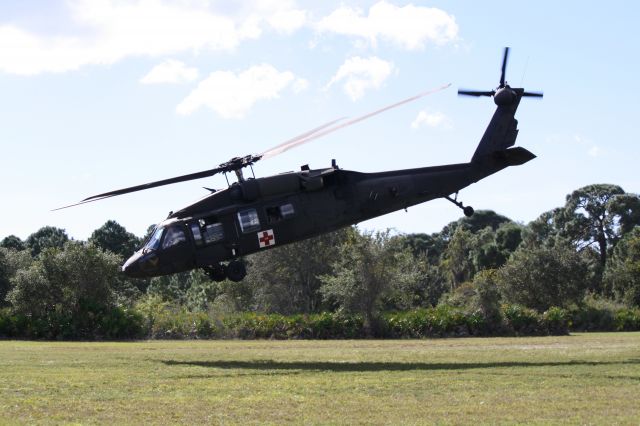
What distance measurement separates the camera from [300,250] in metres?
60.7

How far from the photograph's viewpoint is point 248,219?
79.7ft

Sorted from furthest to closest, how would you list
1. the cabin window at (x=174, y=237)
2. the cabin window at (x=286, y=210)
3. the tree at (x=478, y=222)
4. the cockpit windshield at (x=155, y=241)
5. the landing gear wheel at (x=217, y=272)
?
the tree at (x=478, y=222) < the landing gear wheel at (x=217, y=272) < the cabin window at (x=286, y=210) < the cockpit windshield at (x=155, y=241) < the cabin window at (x=174, y=237)

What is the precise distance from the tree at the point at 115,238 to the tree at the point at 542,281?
50.1 m

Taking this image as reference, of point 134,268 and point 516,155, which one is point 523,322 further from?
point 134,268

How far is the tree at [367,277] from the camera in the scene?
41.1m

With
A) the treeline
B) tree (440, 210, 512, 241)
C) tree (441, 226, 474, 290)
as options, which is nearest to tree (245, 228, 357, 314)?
the treeline

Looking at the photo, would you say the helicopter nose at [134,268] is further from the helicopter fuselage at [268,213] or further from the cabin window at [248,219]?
the cabin window at [248,219]

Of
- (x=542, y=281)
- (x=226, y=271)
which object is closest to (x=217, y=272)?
(x=226, y=271)

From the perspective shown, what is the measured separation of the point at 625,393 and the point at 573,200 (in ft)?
264

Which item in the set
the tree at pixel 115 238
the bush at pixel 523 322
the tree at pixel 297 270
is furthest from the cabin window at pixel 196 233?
the tree at pixel 115 238

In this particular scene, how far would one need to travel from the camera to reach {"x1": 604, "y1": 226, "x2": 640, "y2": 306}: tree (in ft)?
200

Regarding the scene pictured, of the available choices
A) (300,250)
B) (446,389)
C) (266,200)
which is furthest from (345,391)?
(300,250)

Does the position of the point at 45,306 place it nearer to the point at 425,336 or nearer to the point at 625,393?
the point at 425,336

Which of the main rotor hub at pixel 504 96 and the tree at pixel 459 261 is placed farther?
the tree at pixel 459 261
